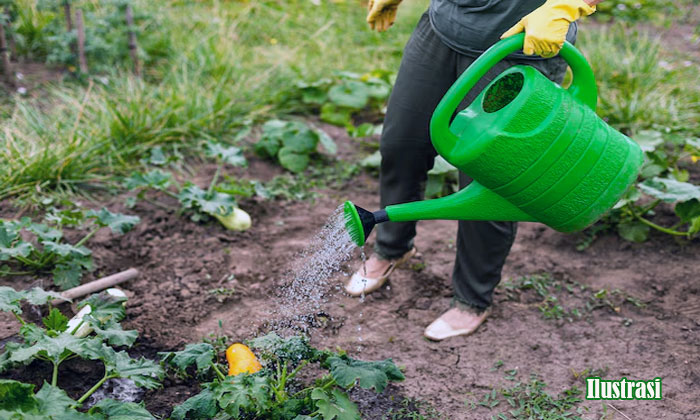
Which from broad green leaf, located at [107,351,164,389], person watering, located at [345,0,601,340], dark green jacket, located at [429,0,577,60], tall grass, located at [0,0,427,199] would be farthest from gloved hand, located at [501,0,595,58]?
tall grass, located at [0,0,427,199]

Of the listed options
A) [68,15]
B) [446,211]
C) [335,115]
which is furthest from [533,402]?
[68,15]

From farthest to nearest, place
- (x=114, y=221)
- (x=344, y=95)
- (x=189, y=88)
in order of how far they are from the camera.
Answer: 1. (x=344, y=95)
2. (x=189, y=88)
3. (x=114, y=221)

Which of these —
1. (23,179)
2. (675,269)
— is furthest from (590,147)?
(23,179)

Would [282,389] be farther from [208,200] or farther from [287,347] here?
[208,200]

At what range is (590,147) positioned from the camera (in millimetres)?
1699

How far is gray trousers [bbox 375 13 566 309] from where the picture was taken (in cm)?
211

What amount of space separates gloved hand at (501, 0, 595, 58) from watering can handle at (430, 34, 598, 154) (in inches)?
1.3

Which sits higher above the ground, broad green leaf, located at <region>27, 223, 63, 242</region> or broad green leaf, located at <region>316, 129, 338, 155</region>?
broad green leaf, located at <region>27, 223, 63, 242</region>

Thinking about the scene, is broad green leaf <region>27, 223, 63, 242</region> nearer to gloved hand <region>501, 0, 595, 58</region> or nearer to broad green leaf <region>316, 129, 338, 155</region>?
broad green leaf <region>316, 129, 338, 155</region>

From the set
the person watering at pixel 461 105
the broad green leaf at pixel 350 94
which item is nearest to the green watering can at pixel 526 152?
the person watering at pixel 461 105

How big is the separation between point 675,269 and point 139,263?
84.2 inches

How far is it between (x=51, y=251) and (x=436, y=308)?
4.64ft

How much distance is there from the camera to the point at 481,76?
1670 millimetres

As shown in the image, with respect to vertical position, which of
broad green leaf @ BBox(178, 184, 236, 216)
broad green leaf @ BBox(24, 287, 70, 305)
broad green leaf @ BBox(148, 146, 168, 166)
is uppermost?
broad green leaf @ BBox(24, 287, 70, 305)
